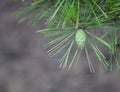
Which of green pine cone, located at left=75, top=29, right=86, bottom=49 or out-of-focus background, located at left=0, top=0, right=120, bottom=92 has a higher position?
green pine cone, located at left=75, top=29, right=86, bottom=49

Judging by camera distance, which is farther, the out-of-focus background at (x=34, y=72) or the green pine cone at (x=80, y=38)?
the out-of-focus background at (x=34, y=72)

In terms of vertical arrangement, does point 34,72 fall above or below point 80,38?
below

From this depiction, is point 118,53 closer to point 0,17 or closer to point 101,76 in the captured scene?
point 101,76

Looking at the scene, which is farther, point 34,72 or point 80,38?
point 34,72

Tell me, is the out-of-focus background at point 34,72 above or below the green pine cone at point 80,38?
below

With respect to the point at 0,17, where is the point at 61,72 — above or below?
below

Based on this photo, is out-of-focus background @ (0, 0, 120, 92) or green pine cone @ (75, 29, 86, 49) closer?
green pine cone @ (75, 29, 86, 49)

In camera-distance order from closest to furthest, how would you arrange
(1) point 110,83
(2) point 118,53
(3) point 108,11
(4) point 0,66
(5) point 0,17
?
(3) point 108,11
(2) point 118,53
(1) point 110,83
(4) point 0,66
(5) point 0,17

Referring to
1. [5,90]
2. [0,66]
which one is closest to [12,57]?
[0,66]
